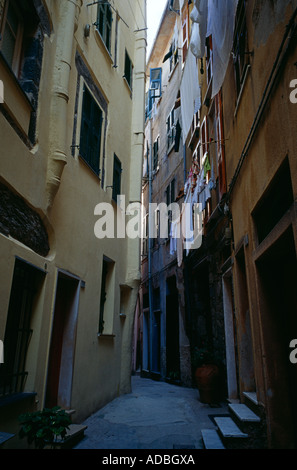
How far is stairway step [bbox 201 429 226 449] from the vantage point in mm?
4500

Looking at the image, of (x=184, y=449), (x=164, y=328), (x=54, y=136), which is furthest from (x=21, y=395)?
(x=164, y=328)

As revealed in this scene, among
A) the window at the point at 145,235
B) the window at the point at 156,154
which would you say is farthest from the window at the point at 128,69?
the window at the point at 145,235

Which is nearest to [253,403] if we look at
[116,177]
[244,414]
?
[244,414]

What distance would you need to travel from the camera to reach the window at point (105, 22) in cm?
828

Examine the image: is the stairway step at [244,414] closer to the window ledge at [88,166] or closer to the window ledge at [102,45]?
the window ledge at [88,166]

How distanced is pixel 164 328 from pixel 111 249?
19.8 feet

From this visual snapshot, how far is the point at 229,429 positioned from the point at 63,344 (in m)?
2.82

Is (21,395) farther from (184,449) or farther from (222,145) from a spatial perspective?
(222,145)

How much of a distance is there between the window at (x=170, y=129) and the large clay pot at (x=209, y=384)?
9.36 metres

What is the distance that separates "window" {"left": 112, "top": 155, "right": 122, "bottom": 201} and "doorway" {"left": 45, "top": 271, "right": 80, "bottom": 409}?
10.3 ft

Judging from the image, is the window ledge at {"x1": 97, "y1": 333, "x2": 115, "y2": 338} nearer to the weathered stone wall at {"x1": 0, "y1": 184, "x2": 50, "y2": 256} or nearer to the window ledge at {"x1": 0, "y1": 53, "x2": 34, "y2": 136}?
the weathered stone wall at {"x1": 0, "y1": 184, "x2": 50, "y2": 256}

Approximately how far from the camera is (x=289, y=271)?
177 inches

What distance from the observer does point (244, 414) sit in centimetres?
484

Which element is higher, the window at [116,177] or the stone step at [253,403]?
the window at [116,177]
